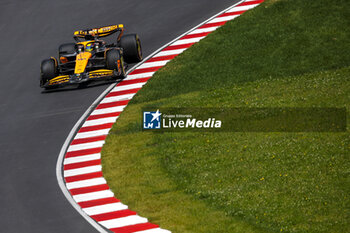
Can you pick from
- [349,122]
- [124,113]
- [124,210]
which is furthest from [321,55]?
[124,210]

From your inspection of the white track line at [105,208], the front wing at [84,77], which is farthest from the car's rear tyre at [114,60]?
the white track line at [105,208]

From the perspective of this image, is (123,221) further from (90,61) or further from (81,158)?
(90,61)

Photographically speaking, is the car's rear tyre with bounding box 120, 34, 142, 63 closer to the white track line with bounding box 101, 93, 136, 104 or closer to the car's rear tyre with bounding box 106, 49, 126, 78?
the car's rear tyre with bounding box 106, 49, 126, 78

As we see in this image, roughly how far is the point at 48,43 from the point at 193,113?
37.1 feet

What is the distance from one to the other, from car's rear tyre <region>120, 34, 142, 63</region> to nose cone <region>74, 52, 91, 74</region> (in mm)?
1875

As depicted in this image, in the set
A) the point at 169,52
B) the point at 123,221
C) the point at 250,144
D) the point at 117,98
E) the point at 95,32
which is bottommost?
the point at 123,221

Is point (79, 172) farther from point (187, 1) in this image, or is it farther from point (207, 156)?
point (187, 1)

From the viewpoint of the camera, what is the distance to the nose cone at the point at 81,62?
30.8 metres

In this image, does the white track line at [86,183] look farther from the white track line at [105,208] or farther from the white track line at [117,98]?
the white track line at [117,98]

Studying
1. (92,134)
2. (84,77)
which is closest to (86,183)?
(92,134)

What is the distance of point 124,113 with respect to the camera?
29.1 metres

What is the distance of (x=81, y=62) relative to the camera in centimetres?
3100

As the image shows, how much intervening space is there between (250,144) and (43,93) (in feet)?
35.9

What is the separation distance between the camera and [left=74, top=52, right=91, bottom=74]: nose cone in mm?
30766
